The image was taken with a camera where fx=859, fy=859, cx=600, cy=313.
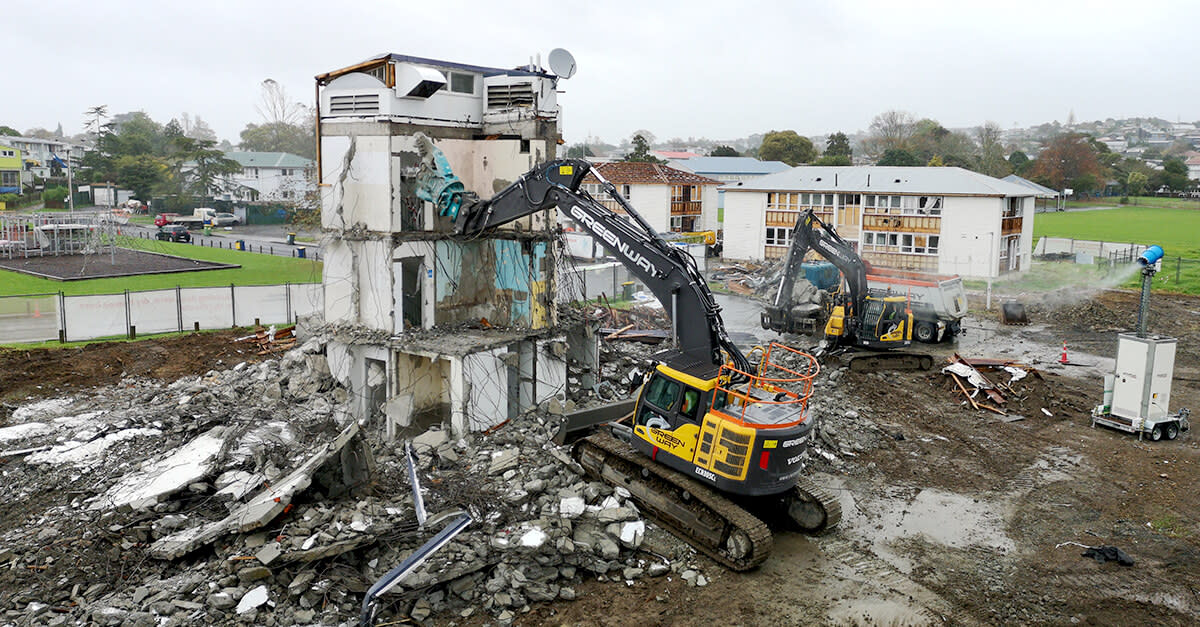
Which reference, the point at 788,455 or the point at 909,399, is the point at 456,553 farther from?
the point at 909,399

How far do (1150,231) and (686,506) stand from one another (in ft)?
224

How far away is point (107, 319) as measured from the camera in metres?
26.6

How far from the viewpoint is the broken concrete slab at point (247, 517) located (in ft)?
36.2

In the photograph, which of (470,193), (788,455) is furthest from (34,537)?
(788,455)

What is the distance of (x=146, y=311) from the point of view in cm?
2719

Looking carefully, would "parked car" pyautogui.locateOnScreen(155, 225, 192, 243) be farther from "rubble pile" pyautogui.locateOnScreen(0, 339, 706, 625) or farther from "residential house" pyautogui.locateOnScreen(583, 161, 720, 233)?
"rubble pile" pyautogui.locateOnScreen(0, 339, 706, 625)

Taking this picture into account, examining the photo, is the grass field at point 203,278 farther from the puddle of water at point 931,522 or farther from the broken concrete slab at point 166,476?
the puddle of water at point 931,522

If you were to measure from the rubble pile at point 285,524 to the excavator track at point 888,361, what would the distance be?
37.1 feet

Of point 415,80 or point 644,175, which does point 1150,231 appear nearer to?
point 644,175

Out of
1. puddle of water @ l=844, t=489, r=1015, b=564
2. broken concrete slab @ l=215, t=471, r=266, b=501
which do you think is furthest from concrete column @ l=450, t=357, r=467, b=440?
puddle of water @ l=844, t=489, r=1015, b=564

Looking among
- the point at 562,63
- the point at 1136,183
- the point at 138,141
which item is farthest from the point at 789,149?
the point at 562,63

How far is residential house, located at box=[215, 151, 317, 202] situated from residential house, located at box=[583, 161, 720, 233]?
38.2 metres

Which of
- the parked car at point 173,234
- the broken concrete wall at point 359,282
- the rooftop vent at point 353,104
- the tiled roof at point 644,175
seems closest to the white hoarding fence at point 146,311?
the broken concrete wall at point 359,282

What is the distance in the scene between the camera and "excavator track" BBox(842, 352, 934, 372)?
78.5ft
